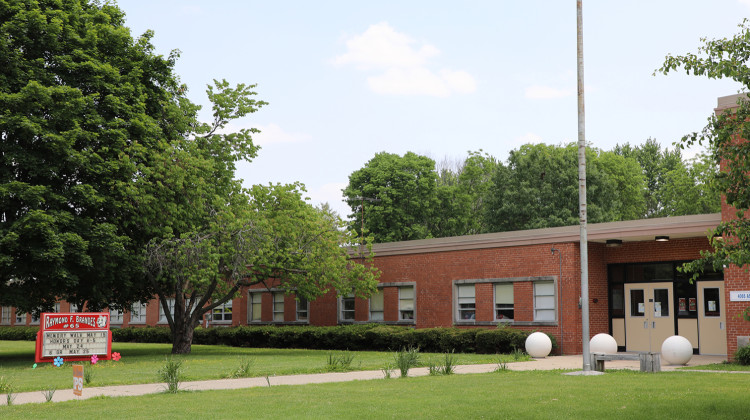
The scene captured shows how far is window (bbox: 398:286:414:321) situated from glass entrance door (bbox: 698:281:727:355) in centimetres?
1231

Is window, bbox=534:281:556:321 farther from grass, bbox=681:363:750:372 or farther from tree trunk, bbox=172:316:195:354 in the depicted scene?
tree trunk, bbox=172:316:195:354

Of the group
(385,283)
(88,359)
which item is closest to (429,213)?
(385,283)

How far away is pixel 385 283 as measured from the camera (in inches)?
1391

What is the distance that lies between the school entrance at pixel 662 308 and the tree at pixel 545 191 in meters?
26.9

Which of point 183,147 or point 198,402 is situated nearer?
point 198,402

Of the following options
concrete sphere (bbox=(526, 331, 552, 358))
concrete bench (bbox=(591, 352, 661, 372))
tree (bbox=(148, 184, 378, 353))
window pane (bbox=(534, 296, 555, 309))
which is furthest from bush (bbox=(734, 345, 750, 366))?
tree (bbox=(148, 184, 378, 353))

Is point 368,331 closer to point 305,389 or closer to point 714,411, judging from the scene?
point 305,389

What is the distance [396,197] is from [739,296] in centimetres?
4461

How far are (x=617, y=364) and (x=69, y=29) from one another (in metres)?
20.8

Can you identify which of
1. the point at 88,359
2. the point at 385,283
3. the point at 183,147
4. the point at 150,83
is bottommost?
the point at 88,359

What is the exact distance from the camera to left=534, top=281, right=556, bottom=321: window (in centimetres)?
2930

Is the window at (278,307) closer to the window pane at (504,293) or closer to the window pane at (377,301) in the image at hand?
the window pane at (377,301)

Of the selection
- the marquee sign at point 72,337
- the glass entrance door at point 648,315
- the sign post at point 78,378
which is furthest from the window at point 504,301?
the sign post at point 78,378

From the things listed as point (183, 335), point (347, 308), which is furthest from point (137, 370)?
point (347, 308)
